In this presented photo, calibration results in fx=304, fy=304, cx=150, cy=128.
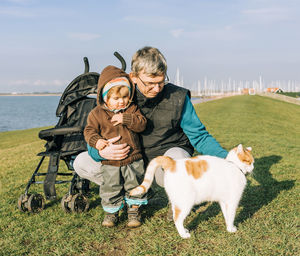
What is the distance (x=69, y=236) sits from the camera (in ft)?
11.1

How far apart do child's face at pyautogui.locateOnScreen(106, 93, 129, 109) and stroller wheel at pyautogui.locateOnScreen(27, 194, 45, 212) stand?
6.01 ft

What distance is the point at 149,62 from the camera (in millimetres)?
3232

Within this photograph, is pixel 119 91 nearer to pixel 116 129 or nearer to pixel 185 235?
pixel 116 129

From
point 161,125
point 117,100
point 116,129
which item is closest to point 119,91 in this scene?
point 117,100

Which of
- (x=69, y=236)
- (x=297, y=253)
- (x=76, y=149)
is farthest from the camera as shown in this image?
(x=76, y=149)

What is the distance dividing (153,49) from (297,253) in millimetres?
2511

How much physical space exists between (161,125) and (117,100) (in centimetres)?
69

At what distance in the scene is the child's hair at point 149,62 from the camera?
3227mm

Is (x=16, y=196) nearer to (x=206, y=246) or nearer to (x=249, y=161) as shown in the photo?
(x=206, y=246)

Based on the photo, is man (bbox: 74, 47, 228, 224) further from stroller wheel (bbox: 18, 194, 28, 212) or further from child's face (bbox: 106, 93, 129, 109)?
stroller wheel (bbox: 18, 194, 28, 212)

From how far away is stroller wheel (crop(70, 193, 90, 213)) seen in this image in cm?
388

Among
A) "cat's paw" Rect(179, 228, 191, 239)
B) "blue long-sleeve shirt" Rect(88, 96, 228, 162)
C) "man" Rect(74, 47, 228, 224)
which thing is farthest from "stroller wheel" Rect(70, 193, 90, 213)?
"blue long-sleeve shirt" Rect(88, 96, 228, 162)

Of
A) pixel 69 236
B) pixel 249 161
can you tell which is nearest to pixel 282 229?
pixel 249 161

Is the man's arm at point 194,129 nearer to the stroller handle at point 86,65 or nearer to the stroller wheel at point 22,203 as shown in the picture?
the stroller handle at point 86,65
